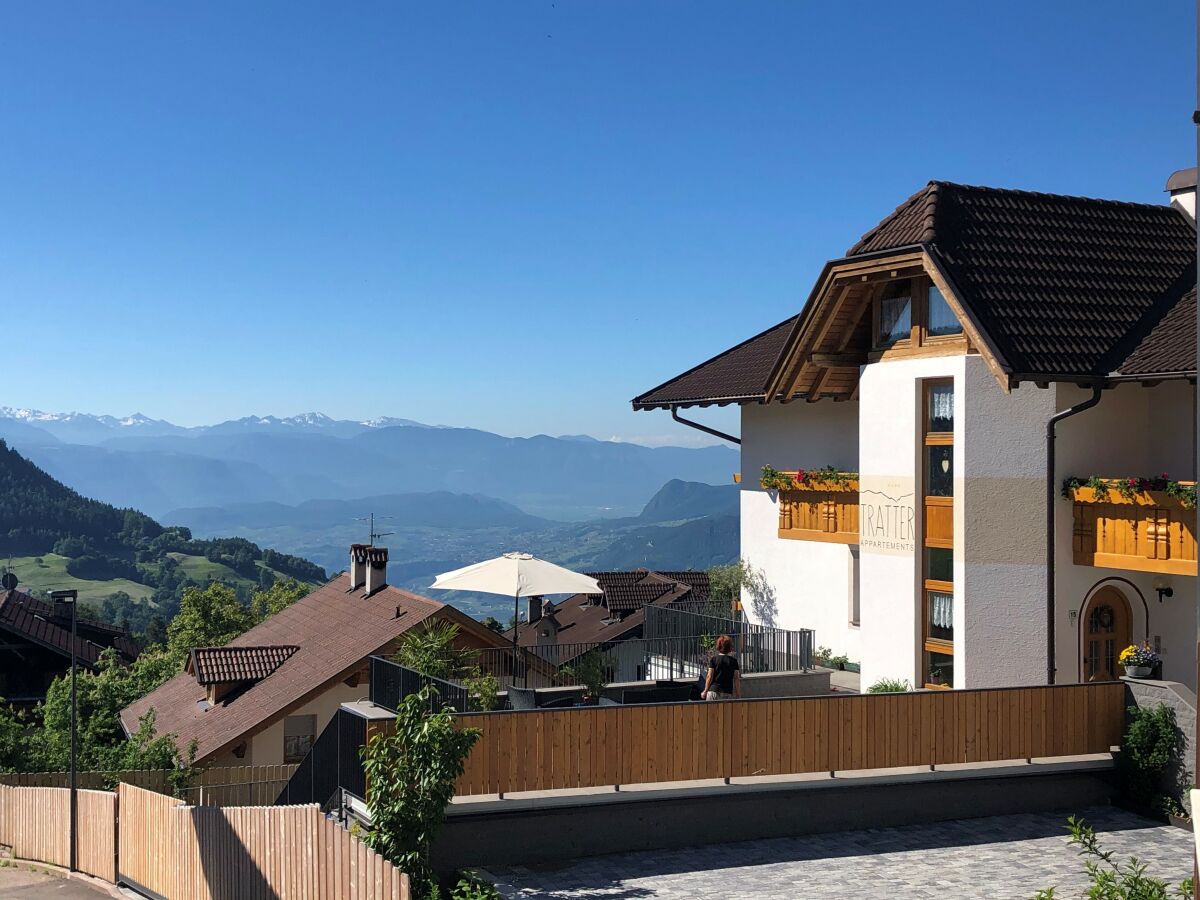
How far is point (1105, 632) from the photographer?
789 inches

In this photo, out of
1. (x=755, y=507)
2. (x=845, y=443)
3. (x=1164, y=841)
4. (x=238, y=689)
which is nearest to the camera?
(x=1164, y=841)

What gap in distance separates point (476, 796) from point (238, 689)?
1067 inches

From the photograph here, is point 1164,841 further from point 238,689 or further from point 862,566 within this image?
point 238,689

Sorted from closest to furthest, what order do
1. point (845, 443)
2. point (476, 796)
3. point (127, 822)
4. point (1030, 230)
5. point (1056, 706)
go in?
point (476, 796), point (1056, 706), point (127, 822), point (1030, 230), point (845, 443)

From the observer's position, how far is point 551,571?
22609mm

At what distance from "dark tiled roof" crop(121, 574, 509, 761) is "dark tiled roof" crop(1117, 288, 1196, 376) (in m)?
19.5

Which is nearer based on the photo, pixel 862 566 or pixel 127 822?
pixel 127 822

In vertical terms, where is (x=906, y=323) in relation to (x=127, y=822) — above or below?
above

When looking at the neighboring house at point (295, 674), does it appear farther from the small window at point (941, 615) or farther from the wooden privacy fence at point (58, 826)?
the small window at point (941, 615)

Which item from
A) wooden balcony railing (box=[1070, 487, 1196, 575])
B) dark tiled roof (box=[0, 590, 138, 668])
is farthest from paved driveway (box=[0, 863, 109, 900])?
dark tiled roof (box=[0, 590, 138, 668])

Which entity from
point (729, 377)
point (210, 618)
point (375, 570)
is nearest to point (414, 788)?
point (729, 377)

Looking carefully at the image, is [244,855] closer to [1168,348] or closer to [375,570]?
[1168,348]

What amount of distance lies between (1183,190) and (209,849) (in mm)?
19019

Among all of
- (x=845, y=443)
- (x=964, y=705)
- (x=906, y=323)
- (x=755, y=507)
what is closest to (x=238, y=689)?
(x=755, y=507)
